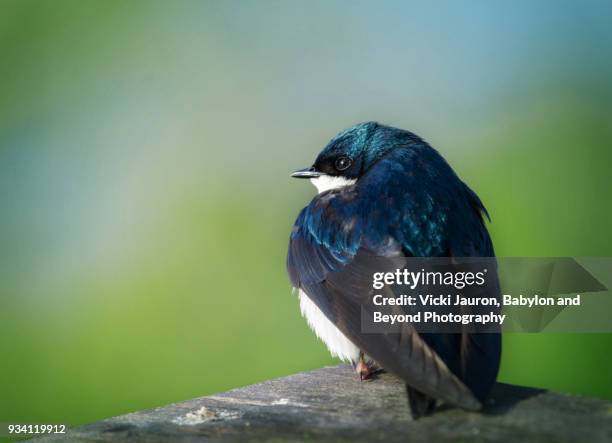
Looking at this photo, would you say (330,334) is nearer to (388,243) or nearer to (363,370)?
(363,370)

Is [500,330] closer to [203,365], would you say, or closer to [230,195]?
[203,365]

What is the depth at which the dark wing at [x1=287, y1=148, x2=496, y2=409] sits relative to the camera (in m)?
2.77

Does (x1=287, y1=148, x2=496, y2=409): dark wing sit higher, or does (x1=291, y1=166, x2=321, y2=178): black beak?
(x1=291, y1=166, x2=321, y2=178): black beak

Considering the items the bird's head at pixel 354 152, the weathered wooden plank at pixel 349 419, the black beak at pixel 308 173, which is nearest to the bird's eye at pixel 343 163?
the bird's head at pixel 354 152

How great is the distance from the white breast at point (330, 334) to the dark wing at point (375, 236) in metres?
0.09

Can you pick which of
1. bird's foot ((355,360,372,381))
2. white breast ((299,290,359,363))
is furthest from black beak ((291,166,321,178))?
bird's foot ((355,360,372,381))

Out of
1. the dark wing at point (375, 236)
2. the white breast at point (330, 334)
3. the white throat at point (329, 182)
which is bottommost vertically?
the white breast at point (330, 334)

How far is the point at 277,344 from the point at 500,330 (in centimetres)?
272

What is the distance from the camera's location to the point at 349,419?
2.40m

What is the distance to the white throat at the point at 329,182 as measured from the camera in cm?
375

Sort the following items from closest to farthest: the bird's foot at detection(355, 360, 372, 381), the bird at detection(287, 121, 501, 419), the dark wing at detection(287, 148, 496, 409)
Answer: the bird at detection(287, 121, 501, 419) < the dark wing at detection(287, 148, 496, 409) < the bird's foot at detection(355, 360, 372, 381)

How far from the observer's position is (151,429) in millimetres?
2449

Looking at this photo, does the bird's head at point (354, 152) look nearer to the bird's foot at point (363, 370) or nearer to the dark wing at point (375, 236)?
the dark wing at point (375, 236)

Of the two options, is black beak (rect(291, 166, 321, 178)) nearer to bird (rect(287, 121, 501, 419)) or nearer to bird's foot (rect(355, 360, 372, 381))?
bird (rect(287, 121, 501, 419))
